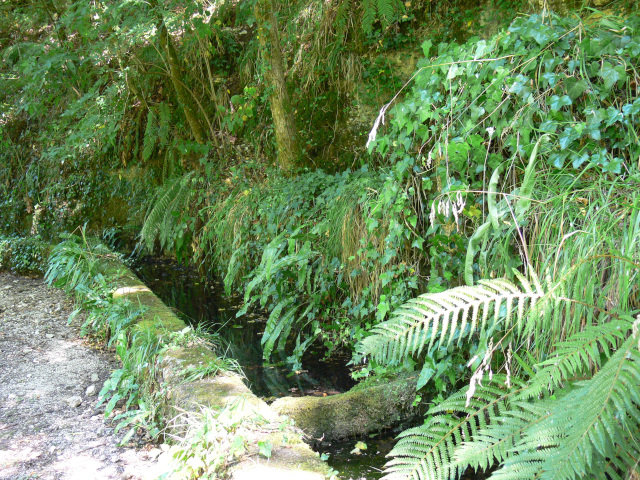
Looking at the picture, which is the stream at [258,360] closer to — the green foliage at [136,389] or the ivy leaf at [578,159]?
the green foliage at [136,389]

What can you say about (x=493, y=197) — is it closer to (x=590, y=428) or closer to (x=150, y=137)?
(x=590, y=428)

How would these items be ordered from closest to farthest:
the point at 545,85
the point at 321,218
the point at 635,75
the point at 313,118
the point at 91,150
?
the point at 635,75 → the point at 545,85 → the point at 321,218 → the point at 313,118 → the point at 91,150

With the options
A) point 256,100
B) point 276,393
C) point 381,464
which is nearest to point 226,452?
point 381,464

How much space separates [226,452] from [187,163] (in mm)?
5887

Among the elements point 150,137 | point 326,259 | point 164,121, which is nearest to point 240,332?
point 326,259

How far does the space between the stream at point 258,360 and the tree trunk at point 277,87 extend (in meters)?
1.66

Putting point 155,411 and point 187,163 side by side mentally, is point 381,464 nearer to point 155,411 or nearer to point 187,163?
point 155,411

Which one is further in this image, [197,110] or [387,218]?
[197,110]

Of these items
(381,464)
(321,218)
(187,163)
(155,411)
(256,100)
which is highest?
(256,100)

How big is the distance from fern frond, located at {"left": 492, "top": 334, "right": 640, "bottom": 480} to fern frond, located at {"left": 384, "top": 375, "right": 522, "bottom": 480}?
0.22 metres

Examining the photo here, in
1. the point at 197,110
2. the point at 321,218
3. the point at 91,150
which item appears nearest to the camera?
the point at 321,218

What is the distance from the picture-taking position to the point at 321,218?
14.7 feet

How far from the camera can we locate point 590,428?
1603 mm

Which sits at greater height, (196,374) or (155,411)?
(196,374)
